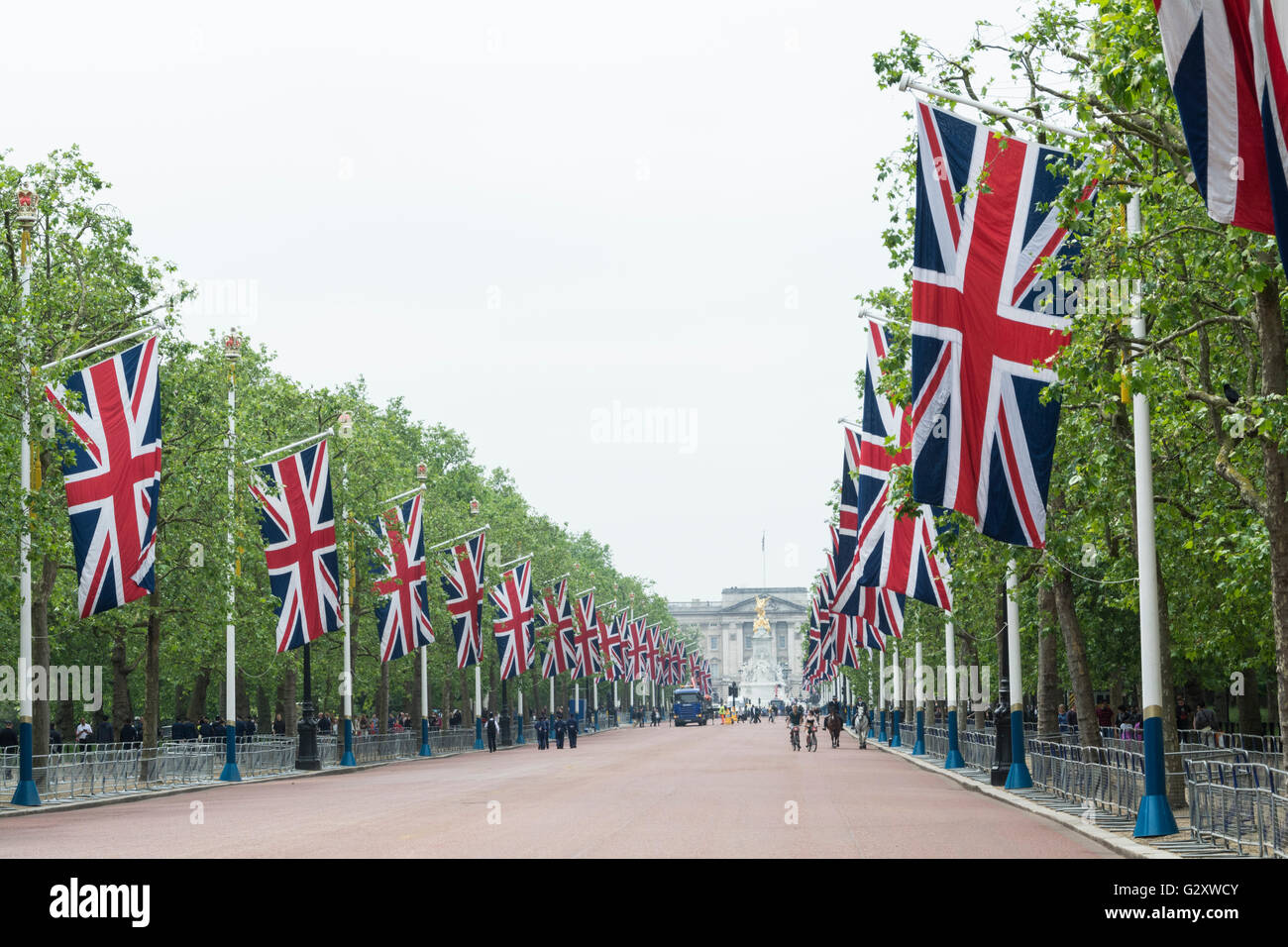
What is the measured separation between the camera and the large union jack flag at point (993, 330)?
1842 centimetres

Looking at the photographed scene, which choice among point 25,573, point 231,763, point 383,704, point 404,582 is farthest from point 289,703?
point 25,573

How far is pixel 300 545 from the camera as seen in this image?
128 ft

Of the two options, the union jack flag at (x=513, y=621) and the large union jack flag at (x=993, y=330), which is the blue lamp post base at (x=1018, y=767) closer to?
the large union jack flag at (x=993, y=330)

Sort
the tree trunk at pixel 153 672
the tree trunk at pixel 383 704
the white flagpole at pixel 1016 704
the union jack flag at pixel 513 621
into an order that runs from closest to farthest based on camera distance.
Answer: the white flagpole at pixel 1016 704 → the tree trunk at pixel 153 672 → the union jack flag at pixel 513 621 → the tree trunk at pixel 383 704

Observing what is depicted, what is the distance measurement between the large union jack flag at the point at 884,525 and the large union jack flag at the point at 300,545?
587 inches

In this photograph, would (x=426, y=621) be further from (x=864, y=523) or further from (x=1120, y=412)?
(x=1120, y=412)

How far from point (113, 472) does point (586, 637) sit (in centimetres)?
5231

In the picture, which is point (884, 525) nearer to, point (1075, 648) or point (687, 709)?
point (1075, 648)

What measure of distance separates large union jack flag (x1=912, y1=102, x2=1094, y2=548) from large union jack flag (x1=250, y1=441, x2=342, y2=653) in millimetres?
22952

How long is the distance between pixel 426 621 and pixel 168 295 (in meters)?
14.3

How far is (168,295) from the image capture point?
3959 cm

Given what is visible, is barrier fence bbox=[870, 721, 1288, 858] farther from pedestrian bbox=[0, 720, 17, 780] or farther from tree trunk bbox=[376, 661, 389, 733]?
tree trunk bbox=[376, 661, 389, 733]

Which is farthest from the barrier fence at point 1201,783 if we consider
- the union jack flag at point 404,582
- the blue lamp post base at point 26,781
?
the blue lamp post base at point 26,781

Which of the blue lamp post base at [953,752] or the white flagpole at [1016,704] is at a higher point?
the white flagpole at [1016,704]
